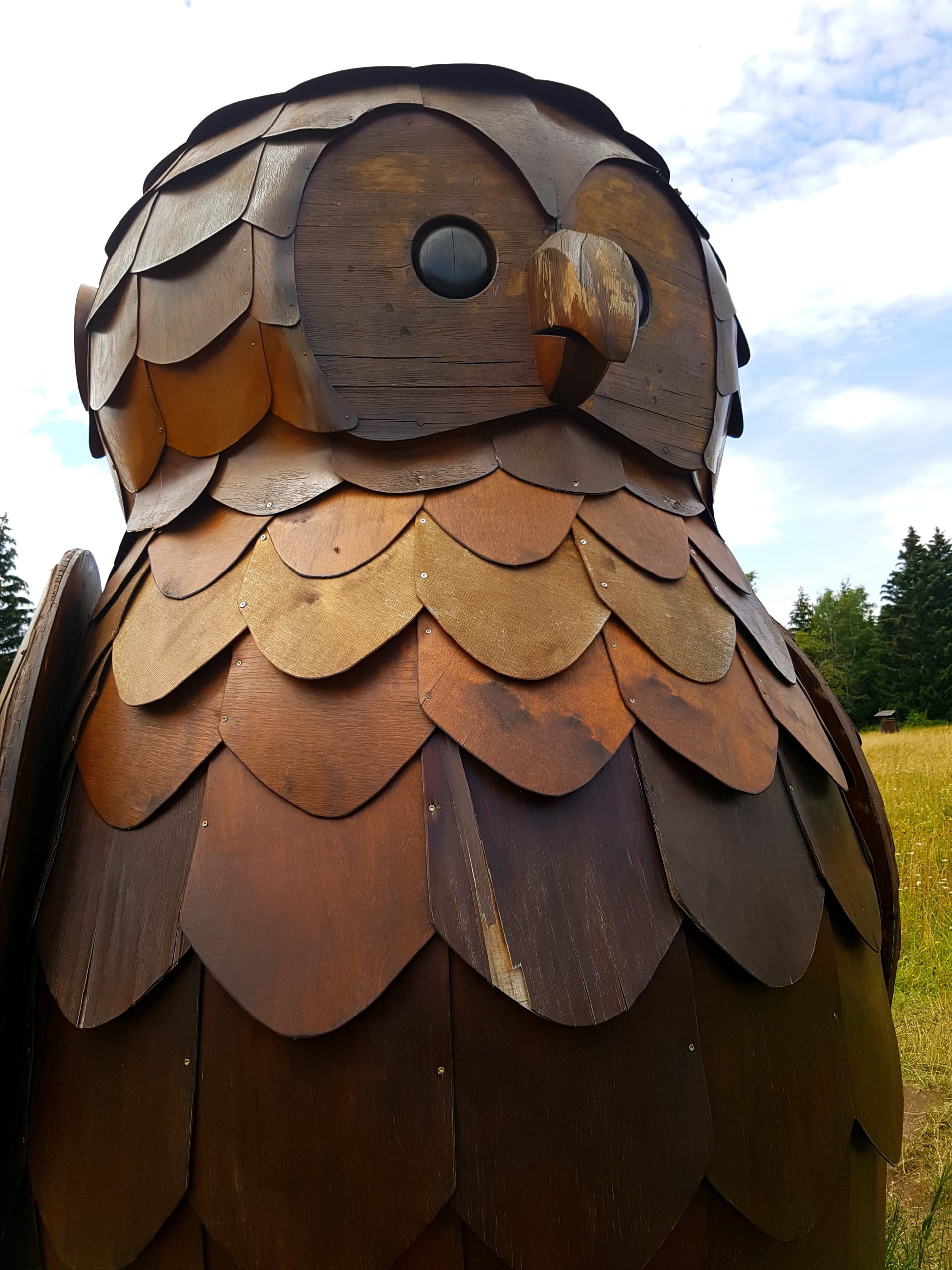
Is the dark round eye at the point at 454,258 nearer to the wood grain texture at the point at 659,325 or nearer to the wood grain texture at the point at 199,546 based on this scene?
the wood grain texture at the point at 659,325

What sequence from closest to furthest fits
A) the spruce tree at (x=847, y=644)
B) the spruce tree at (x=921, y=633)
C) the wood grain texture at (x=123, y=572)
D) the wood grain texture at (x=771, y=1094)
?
the wood grain texture at (x=771, y=1094), the wood grain texture at (x=123, y=572), the spruce tree at (x=921, y=633), the spruce tree at (x=847, y=644)

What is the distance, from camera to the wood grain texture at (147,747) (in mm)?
1227

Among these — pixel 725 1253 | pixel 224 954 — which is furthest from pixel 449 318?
pixel 725 1253

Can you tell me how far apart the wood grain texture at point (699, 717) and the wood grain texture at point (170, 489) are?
0.71 metres

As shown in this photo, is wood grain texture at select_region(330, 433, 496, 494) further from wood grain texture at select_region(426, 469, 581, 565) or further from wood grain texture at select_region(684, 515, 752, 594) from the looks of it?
wood grain texture at select_region(684, 515, 752, 594)

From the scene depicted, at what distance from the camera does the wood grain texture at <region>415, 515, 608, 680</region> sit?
1.25m

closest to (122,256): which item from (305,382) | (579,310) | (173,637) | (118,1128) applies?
(305,382)

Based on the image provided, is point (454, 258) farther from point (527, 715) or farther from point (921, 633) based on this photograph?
point (921, 633)

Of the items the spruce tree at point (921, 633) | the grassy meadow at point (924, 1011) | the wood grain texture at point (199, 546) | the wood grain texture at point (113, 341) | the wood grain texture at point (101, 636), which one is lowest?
the grassy meadow at point (924, 1011)

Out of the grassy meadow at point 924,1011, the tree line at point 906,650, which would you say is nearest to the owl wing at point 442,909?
the grassy meadow at point 924,1011

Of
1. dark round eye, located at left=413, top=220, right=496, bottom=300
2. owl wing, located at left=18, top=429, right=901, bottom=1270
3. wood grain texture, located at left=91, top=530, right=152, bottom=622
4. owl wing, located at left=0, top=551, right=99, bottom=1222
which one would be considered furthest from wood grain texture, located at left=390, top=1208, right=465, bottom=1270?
dark round eye, located at left=413, top=220, right=496, bottom=300

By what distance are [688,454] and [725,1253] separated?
1216 mm

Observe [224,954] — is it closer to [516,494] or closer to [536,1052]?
[536,1052]

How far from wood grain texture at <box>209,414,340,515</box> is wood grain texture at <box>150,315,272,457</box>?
1.0 inches
